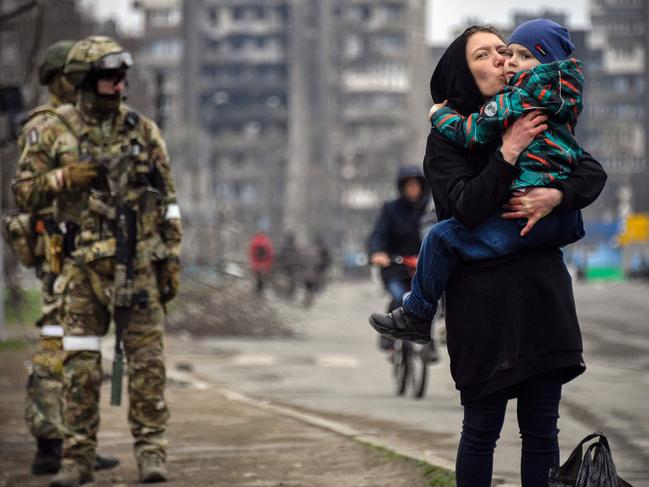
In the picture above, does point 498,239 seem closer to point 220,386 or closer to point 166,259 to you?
point 166,259

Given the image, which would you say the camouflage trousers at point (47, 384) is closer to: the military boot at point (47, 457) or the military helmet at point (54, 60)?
the military boot at point (47, 457)

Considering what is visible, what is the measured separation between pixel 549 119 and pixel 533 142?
9 cm

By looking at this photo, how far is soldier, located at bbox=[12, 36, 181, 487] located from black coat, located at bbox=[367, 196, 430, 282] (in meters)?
5.69

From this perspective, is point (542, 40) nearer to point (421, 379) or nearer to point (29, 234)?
point (29, 234)

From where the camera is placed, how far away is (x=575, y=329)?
16.9 feet

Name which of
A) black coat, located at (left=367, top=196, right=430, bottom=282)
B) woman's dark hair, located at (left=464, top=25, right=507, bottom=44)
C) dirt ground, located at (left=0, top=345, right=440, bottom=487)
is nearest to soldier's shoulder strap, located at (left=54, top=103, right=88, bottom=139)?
dirt ground, located at (left=0, top=345, right=440, bottom=487)

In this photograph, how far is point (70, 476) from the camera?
7.31 meters

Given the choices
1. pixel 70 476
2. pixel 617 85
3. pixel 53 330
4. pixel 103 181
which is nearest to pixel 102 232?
pixel 103 181

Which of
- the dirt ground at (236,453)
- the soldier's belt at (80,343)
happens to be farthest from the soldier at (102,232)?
the dirt ground at (236,453)

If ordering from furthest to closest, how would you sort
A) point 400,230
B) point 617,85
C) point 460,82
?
point 617,85 → point 400,230 → point 460,82

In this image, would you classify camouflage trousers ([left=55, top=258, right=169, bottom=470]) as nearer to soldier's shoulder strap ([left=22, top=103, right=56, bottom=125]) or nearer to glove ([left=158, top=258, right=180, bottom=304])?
glove ([left=158, top=258, right=180, bottom=304])

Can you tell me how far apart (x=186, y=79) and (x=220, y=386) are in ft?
395

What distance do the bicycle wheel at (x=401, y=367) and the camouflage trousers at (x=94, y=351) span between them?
5.94 m

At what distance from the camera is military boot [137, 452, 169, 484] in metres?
7.50
